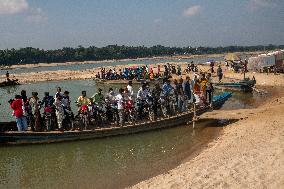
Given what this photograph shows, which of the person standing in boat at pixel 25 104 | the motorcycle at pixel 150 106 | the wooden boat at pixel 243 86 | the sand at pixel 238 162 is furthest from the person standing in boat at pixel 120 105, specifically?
the wooden boat at pixel 243 86

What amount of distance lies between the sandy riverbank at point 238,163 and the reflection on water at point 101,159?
1.03 meters

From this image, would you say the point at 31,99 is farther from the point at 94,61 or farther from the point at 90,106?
the point at 94,61

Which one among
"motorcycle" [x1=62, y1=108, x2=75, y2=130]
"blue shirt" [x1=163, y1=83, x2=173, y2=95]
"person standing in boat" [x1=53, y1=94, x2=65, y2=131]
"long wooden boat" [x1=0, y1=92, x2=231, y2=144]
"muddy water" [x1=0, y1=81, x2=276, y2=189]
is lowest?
"muddy water" [x1=0, y1=81, x2=276, y2=189]

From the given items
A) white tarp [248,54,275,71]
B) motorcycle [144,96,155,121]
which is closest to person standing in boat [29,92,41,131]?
motorcycle [144,96,155,121]

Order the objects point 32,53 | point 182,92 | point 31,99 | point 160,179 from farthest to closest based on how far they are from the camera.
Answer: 1. point 32,53
2. point 182,92
3. point 31,99
4. point 160,179

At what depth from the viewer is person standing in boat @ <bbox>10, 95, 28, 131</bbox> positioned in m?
16.3

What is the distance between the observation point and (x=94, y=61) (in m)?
149

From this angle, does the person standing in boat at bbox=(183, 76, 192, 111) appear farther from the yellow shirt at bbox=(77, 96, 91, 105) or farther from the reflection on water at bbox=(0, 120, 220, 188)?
the yellow shirt at bbox=(77, 96, 91, 105)

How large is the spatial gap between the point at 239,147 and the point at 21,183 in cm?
737

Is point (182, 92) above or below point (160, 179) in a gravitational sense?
above

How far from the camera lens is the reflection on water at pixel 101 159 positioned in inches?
493

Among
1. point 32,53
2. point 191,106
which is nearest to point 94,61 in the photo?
point 32,53

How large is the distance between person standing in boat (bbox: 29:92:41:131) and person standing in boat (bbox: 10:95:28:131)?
0.33 m

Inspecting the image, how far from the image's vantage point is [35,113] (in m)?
16.6
